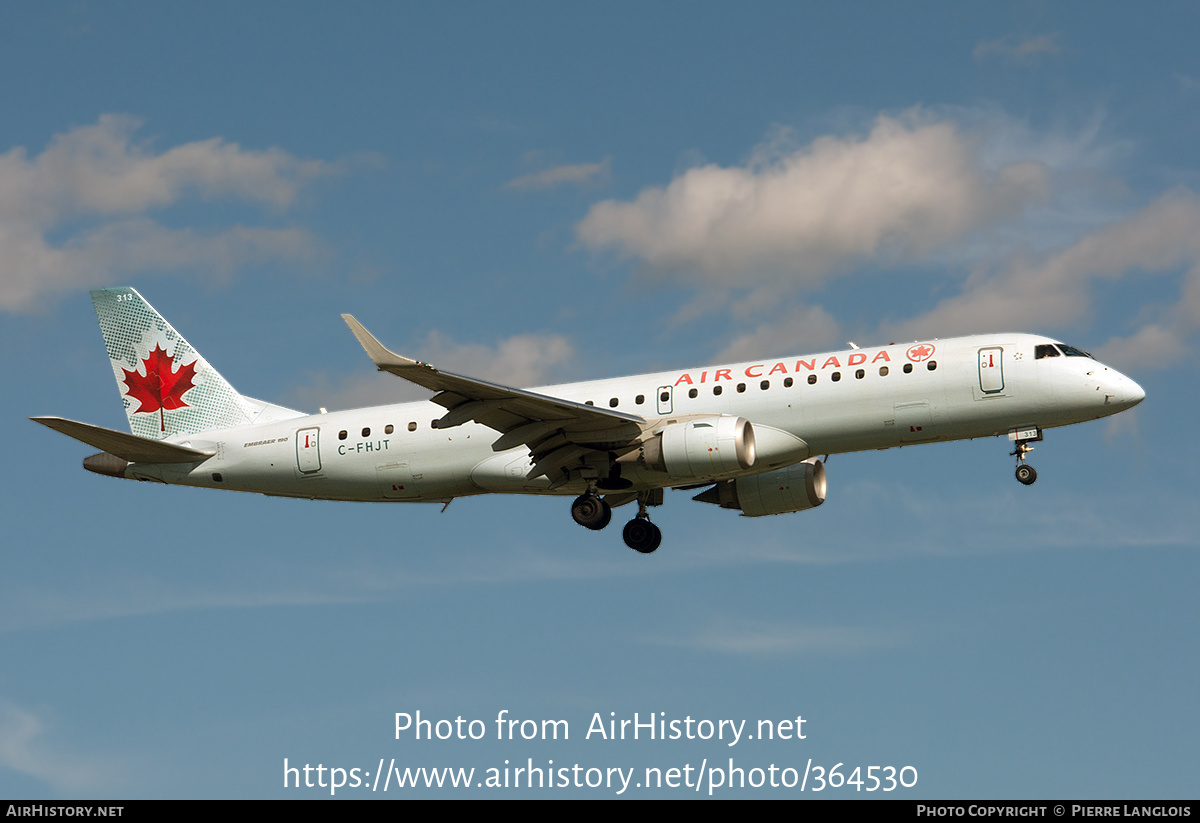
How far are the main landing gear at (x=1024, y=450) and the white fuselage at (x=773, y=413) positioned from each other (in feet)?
0.86

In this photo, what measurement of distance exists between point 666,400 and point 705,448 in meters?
2.73

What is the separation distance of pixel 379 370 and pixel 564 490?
8961 millimetres

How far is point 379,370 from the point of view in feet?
109

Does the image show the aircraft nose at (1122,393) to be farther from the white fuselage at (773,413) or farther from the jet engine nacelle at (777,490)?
the jet engine nacelle at (777,490)

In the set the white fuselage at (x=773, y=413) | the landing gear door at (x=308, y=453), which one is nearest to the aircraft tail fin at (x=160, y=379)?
the landing gear door at (x=308, y=453)

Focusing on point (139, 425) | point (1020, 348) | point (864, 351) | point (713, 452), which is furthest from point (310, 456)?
point (1020, 348)

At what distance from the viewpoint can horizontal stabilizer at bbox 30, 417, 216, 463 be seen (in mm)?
38591

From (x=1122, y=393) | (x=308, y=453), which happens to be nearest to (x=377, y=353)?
(x=308, y=453)

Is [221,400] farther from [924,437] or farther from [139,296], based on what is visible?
[924,437]

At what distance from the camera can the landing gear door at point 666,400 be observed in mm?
38812

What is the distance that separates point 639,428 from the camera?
37875mm

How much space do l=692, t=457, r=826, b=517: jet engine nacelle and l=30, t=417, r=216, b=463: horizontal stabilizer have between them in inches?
622

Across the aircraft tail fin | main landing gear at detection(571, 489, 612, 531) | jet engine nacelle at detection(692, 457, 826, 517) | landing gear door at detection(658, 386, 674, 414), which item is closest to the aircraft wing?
Result: landing gear door at detection(658, 386, 674, 414)

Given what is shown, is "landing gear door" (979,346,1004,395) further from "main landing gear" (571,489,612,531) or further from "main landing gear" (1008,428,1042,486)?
"main landing gear" (571,489,612,531)
